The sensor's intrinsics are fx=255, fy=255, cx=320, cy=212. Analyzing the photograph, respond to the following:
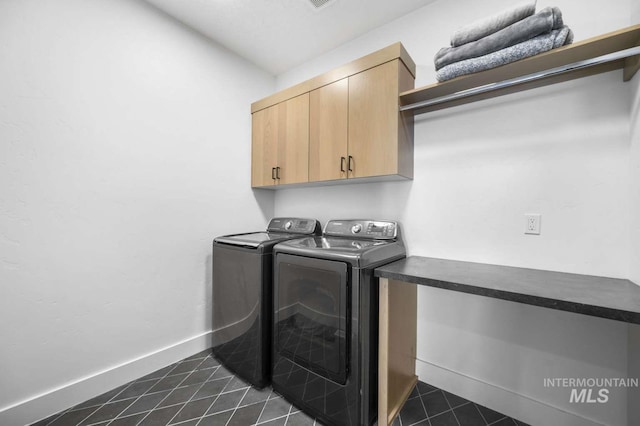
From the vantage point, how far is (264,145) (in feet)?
7.90

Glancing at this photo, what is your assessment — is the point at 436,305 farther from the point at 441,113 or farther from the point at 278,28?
the point at 278,28

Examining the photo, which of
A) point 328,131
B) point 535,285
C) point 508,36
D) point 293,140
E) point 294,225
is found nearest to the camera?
point 535,285

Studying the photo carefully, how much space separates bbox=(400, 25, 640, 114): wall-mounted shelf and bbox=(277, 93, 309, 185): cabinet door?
2.61 feet

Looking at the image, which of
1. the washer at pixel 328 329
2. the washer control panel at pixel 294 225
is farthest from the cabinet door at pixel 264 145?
the washer at pixel 328 329

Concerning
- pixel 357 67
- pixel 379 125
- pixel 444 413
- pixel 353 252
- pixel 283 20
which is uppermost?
pixel 283 20

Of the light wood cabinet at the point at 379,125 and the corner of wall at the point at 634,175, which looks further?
the light wood cabinet at the point at 379,125

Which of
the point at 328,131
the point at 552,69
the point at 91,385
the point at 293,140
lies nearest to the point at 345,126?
the point at 328,131

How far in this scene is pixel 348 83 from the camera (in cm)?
182

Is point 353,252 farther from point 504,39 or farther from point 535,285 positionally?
point 504,39

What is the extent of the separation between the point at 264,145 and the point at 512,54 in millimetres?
1876

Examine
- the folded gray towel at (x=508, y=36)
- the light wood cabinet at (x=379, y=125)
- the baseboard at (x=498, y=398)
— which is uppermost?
the folded gray towel at (x=508, y=36)

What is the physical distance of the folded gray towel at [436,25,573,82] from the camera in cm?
115

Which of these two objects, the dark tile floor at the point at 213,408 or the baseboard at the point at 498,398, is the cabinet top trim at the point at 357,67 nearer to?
the baseboard at the point at 498,398

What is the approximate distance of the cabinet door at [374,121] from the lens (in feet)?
5.33
